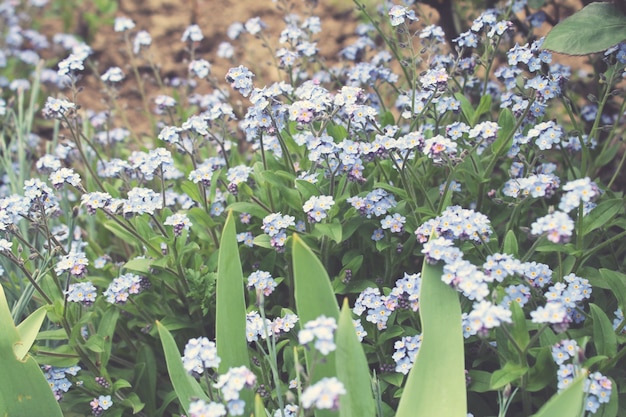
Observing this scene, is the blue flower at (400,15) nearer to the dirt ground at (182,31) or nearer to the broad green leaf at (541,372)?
the broad green leaf at (541,372)

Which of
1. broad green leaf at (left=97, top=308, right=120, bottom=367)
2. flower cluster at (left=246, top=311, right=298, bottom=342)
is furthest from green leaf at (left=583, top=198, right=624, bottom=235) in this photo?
broad green leaf at (left=97, top=308, right=120, bottom=367)

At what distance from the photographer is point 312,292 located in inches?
81.0

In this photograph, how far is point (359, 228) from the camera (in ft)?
8.87

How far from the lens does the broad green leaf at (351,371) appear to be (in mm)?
2006

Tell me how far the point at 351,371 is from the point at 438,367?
0.25 meters

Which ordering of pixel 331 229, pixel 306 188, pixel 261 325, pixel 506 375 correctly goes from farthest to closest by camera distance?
1. pixel 306 188
2. pixel 331 229
3. pixel 261 325
4. pixel 506 375

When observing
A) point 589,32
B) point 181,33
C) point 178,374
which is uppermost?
point 181,33

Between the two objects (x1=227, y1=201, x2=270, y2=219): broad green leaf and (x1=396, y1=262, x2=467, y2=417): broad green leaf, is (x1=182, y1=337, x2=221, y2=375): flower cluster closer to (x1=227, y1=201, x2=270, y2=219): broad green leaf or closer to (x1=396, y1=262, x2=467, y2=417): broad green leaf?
(x1=396, y1=262, x2=467, y2=417): broad green leaf

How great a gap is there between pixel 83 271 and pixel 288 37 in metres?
1.39

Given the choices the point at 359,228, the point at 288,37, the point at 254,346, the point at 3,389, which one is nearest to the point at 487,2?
the point at 288,37

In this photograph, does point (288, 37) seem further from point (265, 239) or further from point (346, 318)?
point (346, 318)

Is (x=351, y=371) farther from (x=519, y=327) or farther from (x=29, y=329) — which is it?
(x=29, y=329)

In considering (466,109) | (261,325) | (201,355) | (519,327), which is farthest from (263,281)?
(466,109)

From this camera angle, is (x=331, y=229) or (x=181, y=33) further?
(x=181, y=33)
